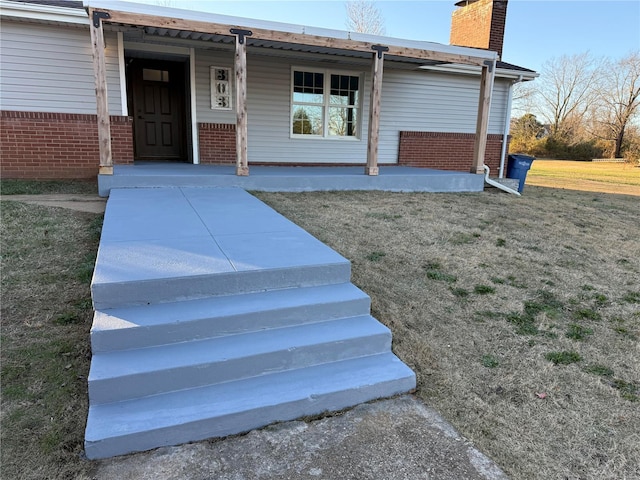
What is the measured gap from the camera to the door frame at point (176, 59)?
834 centimetres

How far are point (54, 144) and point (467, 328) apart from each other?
26.0 feet

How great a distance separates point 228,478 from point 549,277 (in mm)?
3681

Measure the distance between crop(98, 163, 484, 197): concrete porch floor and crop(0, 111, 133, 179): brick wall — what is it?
0.67 m

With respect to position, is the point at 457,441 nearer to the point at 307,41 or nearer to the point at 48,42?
the point at 307,41

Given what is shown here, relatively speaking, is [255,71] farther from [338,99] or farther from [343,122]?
[343,122]

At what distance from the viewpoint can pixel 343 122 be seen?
10.9m

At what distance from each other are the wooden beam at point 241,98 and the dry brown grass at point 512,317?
33.0 inches

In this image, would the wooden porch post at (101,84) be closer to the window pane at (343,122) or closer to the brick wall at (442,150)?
the window pane at (343,122)

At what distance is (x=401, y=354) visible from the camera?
3.06 metres

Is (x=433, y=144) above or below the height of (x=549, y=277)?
above

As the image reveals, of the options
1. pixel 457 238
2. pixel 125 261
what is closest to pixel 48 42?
pixel 125 261

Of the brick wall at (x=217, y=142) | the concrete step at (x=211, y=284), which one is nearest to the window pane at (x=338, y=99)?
the brick wall at (x=217, y=142)

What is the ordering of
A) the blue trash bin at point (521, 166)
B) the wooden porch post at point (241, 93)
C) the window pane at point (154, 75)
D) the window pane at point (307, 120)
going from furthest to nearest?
1. the blue trash bin at point (521, 166)
2. the window pane at point (307, 120)
3. the window pane at point (154, 75)
4. the wooden porch post at point (241, 93)

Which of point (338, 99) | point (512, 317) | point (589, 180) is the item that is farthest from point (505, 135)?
point (512, 317)
